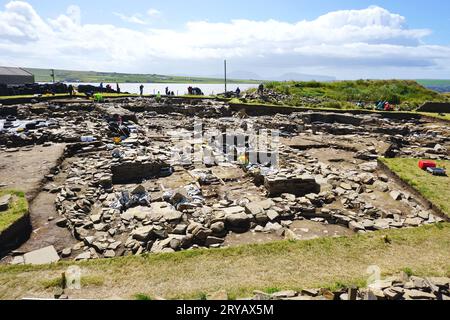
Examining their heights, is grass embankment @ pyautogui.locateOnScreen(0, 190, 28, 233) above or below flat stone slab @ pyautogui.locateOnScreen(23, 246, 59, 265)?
above

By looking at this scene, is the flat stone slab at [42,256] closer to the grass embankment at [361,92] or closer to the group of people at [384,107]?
the grass embankment at [361,92]

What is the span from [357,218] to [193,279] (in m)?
4.99

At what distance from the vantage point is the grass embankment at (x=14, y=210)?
282 inches

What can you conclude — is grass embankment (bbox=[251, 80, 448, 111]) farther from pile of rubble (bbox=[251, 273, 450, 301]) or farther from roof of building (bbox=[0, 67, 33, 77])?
roof of building (bbox=[0, 67, 33, 77])

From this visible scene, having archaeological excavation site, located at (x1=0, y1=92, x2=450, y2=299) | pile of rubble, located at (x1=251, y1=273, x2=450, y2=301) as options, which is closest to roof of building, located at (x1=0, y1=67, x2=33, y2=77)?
archaeological excavation site, located at (x1=0, y1=92, x2=450, y2=299)

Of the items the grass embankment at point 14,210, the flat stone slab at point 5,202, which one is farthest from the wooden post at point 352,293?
the flat stone slab at point 5,202

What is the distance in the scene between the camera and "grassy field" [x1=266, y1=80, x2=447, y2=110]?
30831 millimetres

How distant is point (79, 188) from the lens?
9.98 metres

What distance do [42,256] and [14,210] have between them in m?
1.92

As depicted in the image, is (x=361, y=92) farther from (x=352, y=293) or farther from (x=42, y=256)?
(x=42, y=256)

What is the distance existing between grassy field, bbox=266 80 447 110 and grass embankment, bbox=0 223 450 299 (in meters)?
22.1

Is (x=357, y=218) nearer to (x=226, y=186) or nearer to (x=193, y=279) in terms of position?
(x=226, y=186)
